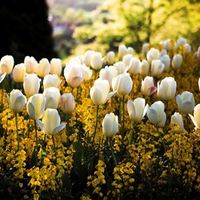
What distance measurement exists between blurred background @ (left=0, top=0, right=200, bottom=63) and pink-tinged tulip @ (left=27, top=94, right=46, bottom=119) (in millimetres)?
4538

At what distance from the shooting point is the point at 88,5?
103 ft

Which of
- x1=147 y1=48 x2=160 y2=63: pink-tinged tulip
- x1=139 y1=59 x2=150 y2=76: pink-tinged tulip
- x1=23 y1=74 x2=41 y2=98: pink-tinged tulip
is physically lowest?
x1=23 y1=74 x2=41 y2=98: pink-tinged tulip

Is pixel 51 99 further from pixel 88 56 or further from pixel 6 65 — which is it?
pixel 88 56

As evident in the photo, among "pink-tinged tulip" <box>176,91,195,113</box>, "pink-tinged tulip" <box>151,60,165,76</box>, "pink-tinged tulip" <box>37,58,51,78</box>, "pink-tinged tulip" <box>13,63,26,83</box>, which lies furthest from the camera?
"pink-tinged tulip" <box>151,60,165,76</box>

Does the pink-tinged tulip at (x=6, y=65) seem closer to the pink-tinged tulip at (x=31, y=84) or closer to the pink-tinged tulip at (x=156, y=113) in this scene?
the pink-tinged tulip at (x=31, y=84)

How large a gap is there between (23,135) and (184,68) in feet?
7.16

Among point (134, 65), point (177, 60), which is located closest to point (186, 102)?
point (134, 65)

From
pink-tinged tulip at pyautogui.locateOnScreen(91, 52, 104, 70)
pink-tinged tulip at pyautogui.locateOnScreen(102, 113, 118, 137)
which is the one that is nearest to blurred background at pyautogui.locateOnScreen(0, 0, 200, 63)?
pink-tinged tulip at pyautogui.locateOnScreen(91, 52, 104, 70)

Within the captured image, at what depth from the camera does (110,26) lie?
11.9 metres

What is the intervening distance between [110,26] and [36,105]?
9627mm

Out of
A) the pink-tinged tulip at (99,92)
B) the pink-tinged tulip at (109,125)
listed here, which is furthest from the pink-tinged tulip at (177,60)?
the pink-tinged tulip at (109,125)

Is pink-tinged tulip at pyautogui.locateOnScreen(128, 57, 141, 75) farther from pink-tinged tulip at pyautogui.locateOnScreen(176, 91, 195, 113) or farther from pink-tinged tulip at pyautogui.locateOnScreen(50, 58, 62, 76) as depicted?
pink-tinged tulip at pyautogui.locateOnScreen(176, 91, 195, 113)

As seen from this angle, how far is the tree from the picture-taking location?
7.41 meters

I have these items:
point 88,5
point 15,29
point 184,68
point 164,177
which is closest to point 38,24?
point 15,29
